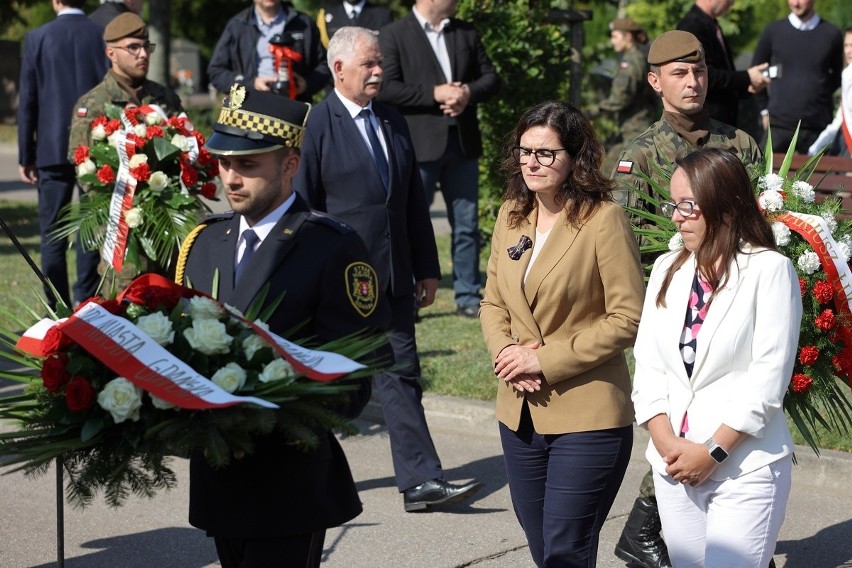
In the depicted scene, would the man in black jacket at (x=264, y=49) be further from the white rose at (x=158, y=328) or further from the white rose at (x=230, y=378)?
the white rose at (x=230, y=378)

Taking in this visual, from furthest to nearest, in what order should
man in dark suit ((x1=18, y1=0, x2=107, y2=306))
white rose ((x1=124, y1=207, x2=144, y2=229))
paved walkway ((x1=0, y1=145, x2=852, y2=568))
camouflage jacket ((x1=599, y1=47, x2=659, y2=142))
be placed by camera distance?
camouflage jacket ((x1=599, y1=47, x2=659, y2=142)) < man in dark suit ((x1=18, y1=0, x2=107, y2=306)) < white rose ((x1=124, y1=207, x2=144, y2=229)) < paved walkway ((x1=0, y1=145, x2=852, y2=568))

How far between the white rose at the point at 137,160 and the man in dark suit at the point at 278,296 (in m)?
3.24

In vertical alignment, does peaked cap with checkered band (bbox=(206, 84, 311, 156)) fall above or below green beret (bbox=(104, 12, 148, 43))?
below

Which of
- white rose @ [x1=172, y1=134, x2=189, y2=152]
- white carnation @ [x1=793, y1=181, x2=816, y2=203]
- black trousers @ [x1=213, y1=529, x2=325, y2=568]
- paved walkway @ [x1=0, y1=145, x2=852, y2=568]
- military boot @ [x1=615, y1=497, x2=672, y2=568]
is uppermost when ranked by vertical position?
white carnation @ [x1=793, y1=181, x2=816, y2=203]

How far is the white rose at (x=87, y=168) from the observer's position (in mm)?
7090

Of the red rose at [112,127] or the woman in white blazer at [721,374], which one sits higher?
the red rose at [112,127]

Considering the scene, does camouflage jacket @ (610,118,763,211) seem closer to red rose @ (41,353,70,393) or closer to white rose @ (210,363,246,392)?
white rose @ (210,363,246,392)

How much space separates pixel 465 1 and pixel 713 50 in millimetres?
3140

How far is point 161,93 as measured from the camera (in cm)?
790

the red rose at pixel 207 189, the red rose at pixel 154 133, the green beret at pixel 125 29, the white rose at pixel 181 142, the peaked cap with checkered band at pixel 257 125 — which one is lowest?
the red rose at pixel 207 189

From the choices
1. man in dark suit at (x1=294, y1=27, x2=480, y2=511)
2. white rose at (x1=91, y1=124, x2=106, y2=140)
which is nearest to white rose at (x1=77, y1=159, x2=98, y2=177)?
white rose at (x1=91, y1=124, x2=106, y2=140)

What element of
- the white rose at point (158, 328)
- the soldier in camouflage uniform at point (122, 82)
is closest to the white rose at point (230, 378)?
the white rose at point (158, 328)

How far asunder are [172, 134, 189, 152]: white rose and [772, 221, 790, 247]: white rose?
11.6 feet

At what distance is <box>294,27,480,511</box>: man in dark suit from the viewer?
246 inches
